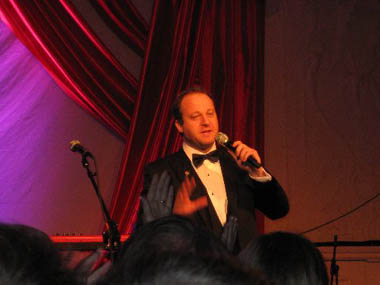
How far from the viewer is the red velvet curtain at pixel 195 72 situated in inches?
190

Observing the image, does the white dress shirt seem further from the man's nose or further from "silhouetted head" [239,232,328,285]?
"silhouetted head" [239,232,328,285]

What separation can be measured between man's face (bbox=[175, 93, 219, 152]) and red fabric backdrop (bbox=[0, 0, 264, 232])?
4.90 ft

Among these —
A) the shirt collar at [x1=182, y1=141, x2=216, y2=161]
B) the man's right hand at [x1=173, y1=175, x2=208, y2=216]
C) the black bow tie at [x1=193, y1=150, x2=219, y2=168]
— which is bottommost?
the man's right hand at [x1=173, y1=175, x2=208, y2=216]

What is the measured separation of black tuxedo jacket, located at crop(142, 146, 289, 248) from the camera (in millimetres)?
3018

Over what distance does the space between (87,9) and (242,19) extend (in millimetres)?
1324

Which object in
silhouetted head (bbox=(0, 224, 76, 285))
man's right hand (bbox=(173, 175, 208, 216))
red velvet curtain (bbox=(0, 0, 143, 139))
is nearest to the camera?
silhouetted head (bbox=(0, 224, 76, 285))

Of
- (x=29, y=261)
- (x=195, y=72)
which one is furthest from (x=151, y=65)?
(x=29, y=261)

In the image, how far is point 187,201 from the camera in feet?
9.35

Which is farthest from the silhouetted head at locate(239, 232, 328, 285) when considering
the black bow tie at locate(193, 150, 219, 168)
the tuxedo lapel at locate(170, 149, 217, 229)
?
the black bow tie at locate(193, 150, 219, 168)

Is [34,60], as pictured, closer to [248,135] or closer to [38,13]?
[38,13]

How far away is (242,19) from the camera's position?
5.12m

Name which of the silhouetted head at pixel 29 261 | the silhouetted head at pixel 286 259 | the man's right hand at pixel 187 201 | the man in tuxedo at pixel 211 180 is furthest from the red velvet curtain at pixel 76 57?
the silhouetted head at pixel 29 261

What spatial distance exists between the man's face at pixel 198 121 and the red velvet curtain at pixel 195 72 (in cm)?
148

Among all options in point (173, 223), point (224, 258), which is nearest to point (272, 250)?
point (173, 223)
